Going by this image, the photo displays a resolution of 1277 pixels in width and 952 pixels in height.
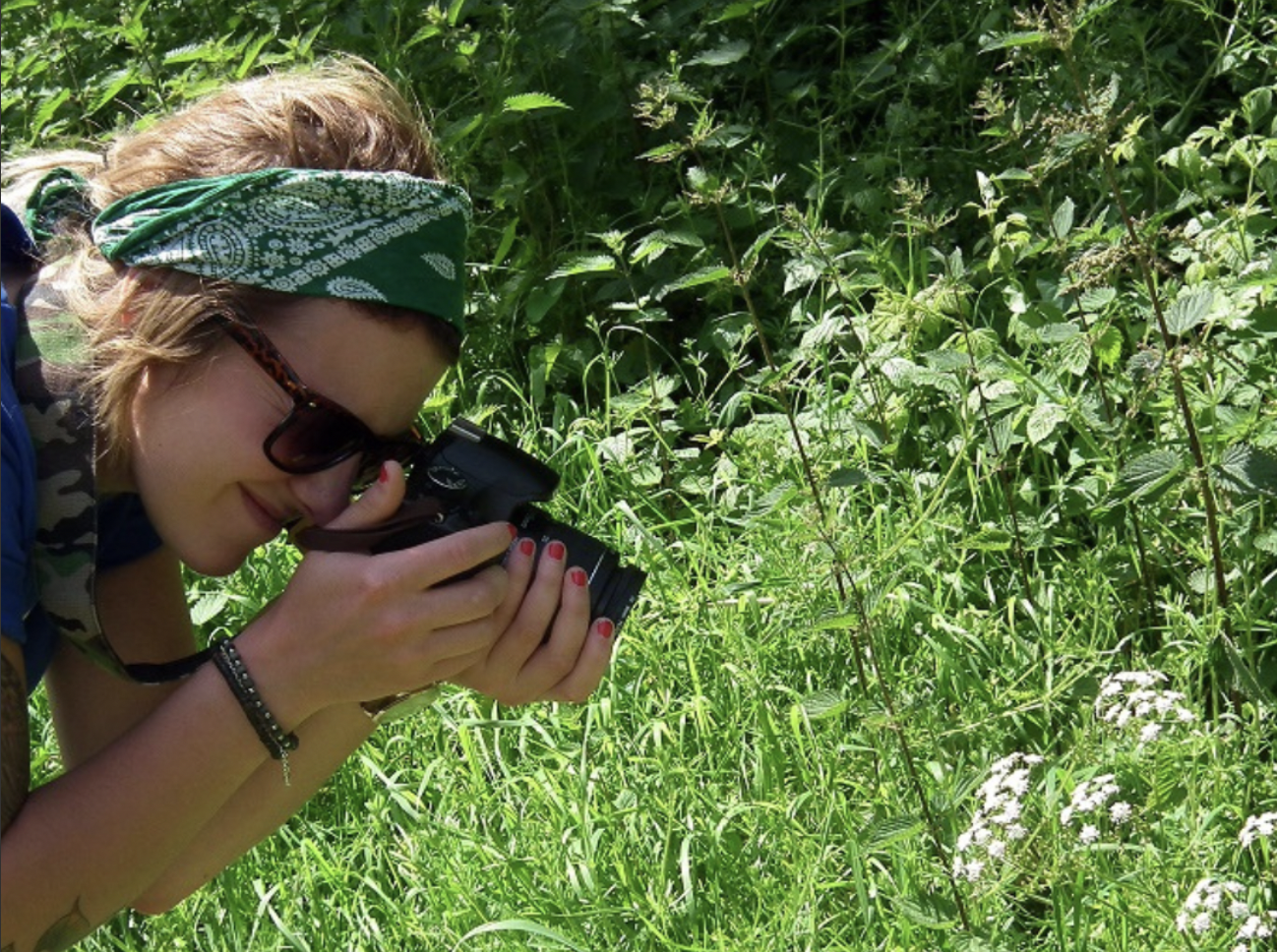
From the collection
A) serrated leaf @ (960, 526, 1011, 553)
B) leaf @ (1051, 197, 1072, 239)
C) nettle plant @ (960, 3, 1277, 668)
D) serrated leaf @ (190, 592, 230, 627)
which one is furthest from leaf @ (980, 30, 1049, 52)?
serrated leaf @ (190, 592, 230, 627)

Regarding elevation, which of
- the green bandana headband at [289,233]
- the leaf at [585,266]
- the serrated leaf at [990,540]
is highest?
the green bandana headband at [289,233]

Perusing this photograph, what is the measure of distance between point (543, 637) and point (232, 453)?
1.16 feet

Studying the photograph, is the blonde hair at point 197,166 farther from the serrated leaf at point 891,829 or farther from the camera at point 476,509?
the serrated leaf at point 891,829

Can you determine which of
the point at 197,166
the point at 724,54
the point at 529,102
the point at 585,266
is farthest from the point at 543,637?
the point at 724,54

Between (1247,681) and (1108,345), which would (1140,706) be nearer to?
(1247,681)

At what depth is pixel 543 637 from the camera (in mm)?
1957

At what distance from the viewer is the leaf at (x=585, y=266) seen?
335 cm

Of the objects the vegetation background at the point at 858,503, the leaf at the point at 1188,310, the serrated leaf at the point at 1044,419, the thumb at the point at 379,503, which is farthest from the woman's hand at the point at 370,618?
the serrated leaf at the point at 1044,419

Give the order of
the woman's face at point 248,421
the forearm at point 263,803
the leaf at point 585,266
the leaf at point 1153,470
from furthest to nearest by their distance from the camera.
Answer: the leaf at point 585,266 → the leaf at point 1153,470 → the forearm at point 263,803 → the woman's face at point 248,421

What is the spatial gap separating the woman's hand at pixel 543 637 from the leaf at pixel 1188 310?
86 centimetres

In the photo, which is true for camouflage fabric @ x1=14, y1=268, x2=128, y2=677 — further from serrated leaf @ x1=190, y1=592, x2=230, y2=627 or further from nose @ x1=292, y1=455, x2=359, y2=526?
serrated leaf @ x1=190, y1=592, x2=230, y2=627

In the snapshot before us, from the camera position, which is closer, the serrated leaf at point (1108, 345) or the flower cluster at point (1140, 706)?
the flower cluster at point (1140, 706)

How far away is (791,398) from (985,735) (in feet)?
2.84

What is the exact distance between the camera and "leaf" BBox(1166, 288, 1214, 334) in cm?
237
